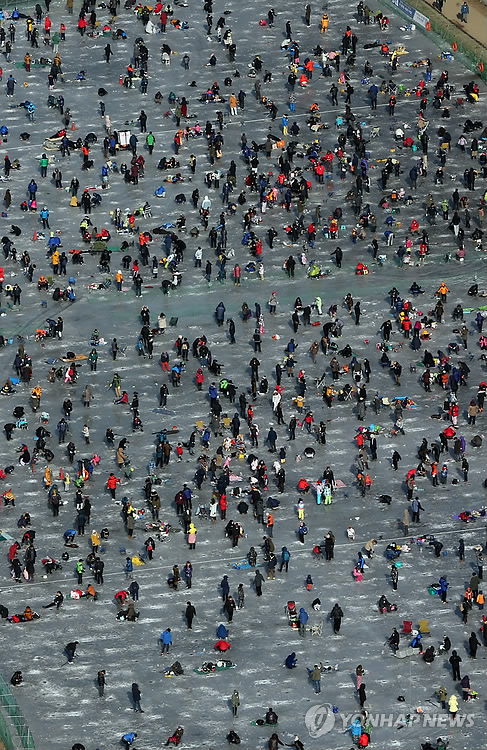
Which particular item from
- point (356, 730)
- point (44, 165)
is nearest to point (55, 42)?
point (44, 165)

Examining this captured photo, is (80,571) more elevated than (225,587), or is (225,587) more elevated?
(225,587)

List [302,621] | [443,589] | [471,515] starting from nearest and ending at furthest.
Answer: [302,621], [443,589], [471,515]

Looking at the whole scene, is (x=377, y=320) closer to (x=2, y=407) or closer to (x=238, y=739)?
(x=2, y=407)

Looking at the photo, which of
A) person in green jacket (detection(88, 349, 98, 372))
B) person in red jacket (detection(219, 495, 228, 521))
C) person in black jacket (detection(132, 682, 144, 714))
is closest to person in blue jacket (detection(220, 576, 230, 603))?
person in red jacket (detection(219, 495, 228, 521))

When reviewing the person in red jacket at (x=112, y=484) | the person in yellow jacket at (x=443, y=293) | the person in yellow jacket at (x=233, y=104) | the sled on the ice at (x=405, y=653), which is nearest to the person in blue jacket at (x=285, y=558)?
the sled on the ice at (x=405, y=653)

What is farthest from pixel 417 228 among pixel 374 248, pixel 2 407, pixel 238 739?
pixel 238 739

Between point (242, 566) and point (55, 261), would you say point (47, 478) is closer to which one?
point (242, 566)
